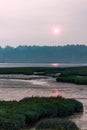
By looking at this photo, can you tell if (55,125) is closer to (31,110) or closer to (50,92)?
(31,110)

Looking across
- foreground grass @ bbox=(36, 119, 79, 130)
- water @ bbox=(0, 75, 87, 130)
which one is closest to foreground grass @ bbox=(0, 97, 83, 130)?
water @ bbox=(0, 75, 87, 130)

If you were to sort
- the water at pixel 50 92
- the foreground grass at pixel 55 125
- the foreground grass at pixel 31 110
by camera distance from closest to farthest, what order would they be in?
the foreground grass at pixel 55 125 < the foreground grass at pixel 31 110 < the water at pixel 50 92

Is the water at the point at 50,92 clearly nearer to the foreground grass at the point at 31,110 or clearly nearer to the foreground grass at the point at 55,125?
the foreground grass at the point at 31,110

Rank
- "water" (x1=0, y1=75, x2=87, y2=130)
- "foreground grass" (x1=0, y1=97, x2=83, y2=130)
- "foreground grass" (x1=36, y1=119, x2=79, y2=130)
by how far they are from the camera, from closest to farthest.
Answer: "foreground grass" (x1=36, y1=119, x2=79, y2=130) → "foreground grass" (x1=0, y1=97, x2=83, y2=130) → "water" (x1=0, y1=75, x2=87, y2=130)

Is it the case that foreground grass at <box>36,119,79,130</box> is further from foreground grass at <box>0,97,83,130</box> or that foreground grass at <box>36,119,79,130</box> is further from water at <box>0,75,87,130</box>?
water at <box>0,75,87,130</box>

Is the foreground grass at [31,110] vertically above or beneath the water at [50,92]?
above

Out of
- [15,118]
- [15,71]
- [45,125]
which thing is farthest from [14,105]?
[15,71]

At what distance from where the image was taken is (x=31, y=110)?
3045 cm

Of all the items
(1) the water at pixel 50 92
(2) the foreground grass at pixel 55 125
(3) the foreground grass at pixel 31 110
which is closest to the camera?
(2) the foreground grass at pixel 55 125

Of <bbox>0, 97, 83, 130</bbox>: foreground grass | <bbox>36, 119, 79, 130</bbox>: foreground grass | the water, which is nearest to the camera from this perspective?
<bbox>36, 119, 79, 130</bbox>: foreground grass

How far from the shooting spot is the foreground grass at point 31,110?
2600 cm

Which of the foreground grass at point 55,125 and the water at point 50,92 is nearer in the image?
the foreground grass at point 55,125

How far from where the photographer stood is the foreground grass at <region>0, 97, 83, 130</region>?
2600cm

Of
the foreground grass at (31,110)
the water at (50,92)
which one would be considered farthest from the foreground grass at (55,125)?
the water at (50,92)
